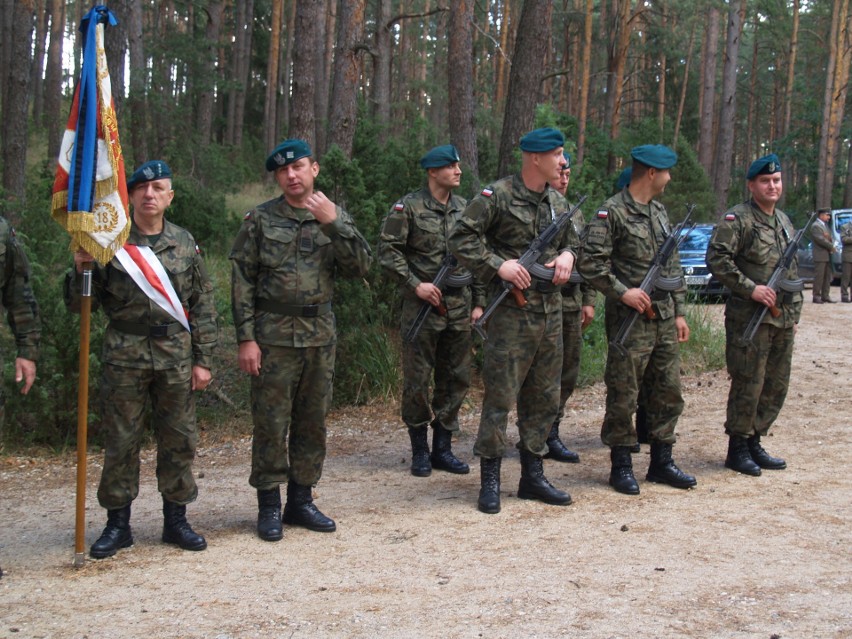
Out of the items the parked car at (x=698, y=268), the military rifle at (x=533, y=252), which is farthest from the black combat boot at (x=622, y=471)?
the parked car at (x=698, y=268)

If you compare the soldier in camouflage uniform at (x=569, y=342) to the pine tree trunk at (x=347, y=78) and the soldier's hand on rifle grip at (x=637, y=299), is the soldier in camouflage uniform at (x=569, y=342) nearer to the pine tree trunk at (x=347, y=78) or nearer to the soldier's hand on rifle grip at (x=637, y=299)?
the soldier's hand on rifle grip at (x=637, y=299)

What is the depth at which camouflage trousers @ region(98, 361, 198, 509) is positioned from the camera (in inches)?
197

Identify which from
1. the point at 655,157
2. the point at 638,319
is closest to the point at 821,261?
the point at 655,157

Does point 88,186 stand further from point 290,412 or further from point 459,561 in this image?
point 459,561

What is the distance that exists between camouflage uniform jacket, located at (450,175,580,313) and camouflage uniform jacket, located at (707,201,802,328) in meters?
1.32

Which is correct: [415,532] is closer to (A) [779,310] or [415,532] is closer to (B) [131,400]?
(B) [131,400]

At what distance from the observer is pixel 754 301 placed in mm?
6637

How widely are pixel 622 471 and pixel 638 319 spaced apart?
1.07 meters

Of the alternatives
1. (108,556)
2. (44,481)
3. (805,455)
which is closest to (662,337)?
(805,455)

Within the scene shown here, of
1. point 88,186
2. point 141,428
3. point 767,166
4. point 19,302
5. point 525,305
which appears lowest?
point 141,428

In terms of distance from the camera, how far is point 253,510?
6117mm

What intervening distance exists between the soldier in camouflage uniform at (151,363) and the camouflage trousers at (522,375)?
5.93 ft

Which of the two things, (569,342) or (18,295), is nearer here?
(18,295)

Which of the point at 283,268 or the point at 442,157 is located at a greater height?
the point at 442,157
